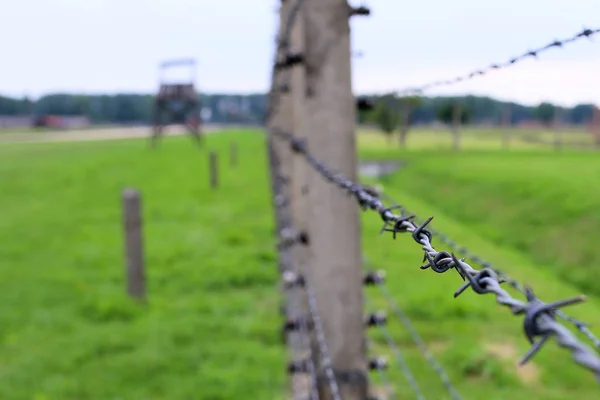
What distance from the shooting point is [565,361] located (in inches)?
213

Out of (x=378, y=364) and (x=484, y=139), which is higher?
(x=378, y=364)

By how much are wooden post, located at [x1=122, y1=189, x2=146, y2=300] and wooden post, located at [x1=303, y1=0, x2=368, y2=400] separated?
4.10 metres

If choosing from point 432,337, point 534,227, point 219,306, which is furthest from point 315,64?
point 534,227

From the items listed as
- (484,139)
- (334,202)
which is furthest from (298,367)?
(484,139)

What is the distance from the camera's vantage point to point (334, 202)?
2400mm

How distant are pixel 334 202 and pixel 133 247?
429cm

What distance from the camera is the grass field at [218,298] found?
473 centimetres

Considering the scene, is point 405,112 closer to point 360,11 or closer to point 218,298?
point 218,298

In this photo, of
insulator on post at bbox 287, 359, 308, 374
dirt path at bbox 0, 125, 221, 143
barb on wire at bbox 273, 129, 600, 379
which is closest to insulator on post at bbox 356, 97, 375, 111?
insulator on post at bbox 287, 359, 308, 374

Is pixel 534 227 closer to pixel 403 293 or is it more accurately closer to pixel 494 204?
pixel 494 204

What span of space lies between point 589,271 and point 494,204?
19.1ft

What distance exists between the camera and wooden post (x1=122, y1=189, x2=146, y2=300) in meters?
6.41

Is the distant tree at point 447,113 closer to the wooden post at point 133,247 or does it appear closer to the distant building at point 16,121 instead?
the wooden post at point 133,247

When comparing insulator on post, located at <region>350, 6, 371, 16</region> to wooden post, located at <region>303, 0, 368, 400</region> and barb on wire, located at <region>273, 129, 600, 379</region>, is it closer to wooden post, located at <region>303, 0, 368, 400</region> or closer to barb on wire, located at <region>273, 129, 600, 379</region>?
wooden post, located at <region>303, 0, 368, 400</region>
